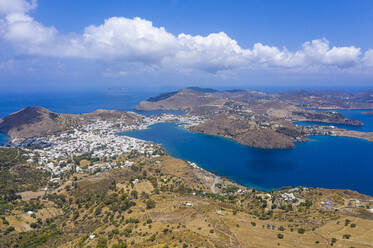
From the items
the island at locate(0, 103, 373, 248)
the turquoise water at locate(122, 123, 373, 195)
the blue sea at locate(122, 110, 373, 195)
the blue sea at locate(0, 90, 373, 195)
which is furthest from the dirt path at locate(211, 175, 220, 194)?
the turquoise water at locate(122, 123, 373, 195)

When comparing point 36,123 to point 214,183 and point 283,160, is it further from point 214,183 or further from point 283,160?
point 283,160

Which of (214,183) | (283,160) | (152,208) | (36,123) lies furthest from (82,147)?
(283,160)

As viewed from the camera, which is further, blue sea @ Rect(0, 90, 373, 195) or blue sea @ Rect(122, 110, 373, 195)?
blue sea @ Rect(0, 90, 373, 195)

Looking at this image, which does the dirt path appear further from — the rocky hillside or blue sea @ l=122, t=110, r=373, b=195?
the rocky hillside

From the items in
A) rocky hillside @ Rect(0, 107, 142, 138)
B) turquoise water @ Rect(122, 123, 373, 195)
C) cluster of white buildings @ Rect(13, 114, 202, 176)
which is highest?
rocky hillside @ Rect(0, 107, 142, 138)

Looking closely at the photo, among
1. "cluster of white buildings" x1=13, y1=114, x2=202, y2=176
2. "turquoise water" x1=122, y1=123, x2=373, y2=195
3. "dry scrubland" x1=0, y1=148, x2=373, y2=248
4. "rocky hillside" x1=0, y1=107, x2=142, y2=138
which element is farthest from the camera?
"rocky hillside" x1=0, y1=107, x2=142, y2=138
